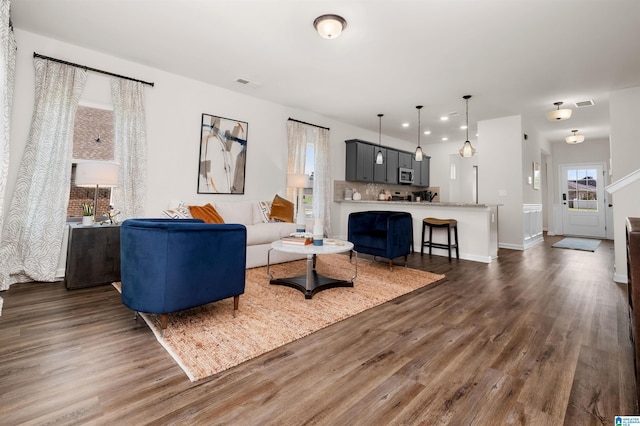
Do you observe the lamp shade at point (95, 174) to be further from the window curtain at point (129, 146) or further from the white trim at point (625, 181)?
the white trim at point (625, 181)

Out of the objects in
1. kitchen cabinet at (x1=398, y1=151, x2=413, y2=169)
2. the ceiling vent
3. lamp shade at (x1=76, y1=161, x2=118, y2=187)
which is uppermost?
the ceiling vent

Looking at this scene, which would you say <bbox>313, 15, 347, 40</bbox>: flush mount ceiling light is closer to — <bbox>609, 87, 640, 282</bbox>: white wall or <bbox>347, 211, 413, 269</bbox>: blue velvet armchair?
<bbox>347, 211, 413, 269</bbox>: blue velvet armchair

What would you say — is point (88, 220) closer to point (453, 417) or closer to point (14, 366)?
point (14, 366)

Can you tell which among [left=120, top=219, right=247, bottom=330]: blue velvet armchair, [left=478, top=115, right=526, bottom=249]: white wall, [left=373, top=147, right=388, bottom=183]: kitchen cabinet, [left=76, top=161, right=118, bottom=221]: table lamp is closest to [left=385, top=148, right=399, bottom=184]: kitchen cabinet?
[left=373, top=147, right=388, bottom=183]: kitchen cabinet

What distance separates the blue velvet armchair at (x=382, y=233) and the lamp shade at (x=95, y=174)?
10.2 ft

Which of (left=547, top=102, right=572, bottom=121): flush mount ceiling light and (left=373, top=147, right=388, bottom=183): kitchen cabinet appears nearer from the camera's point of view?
(left=547, top=102, right=572, bottom=121): flush mount ceiling light

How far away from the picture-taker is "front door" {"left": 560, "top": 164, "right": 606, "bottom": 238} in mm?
8047

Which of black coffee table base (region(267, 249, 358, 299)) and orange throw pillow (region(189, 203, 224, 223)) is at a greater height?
orange throw pillow (region(189, 203, 224, 223))

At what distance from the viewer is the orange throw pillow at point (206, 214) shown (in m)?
4.10

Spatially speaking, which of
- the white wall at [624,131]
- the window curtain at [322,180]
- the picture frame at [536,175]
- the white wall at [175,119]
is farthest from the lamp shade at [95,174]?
the picture frame at [536,175]

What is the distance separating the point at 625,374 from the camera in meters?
1.66

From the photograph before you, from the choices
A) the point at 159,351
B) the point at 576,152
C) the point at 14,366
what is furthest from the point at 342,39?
the point at 576,152

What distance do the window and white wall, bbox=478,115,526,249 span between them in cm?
680

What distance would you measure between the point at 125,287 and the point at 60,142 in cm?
241
